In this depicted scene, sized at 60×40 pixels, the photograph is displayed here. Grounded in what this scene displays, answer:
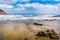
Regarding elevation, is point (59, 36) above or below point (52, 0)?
below

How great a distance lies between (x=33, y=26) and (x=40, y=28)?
3.7 inches

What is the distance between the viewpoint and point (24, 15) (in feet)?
4.99

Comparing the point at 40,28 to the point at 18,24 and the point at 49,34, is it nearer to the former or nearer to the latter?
the point at 49,34

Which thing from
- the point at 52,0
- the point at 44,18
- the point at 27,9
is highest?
the point at 52,0

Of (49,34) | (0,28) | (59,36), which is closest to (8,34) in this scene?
(0,28)

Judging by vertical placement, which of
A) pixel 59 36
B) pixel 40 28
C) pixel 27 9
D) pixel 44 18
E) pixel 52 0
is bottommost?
pixel 59 36

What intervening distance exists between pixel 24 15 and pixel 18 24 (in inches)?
5.5

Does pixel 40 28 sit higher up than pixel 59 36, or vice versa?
pixel 40 28

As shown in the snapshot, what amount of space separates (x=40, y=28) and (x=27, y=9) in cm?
30

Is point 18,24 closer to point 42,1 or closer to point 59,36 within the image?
point 42,1

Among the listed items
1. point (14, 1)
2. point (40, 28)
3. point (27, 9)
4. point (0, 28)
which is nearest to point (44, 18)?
point (40, 28)

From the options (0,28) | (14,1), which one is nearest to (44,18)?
(14,1)

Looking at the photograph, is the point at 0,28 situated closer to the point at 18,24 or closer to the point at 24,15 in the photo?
the point at 18,24

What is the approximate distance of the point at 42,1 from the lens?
1.53 meters
